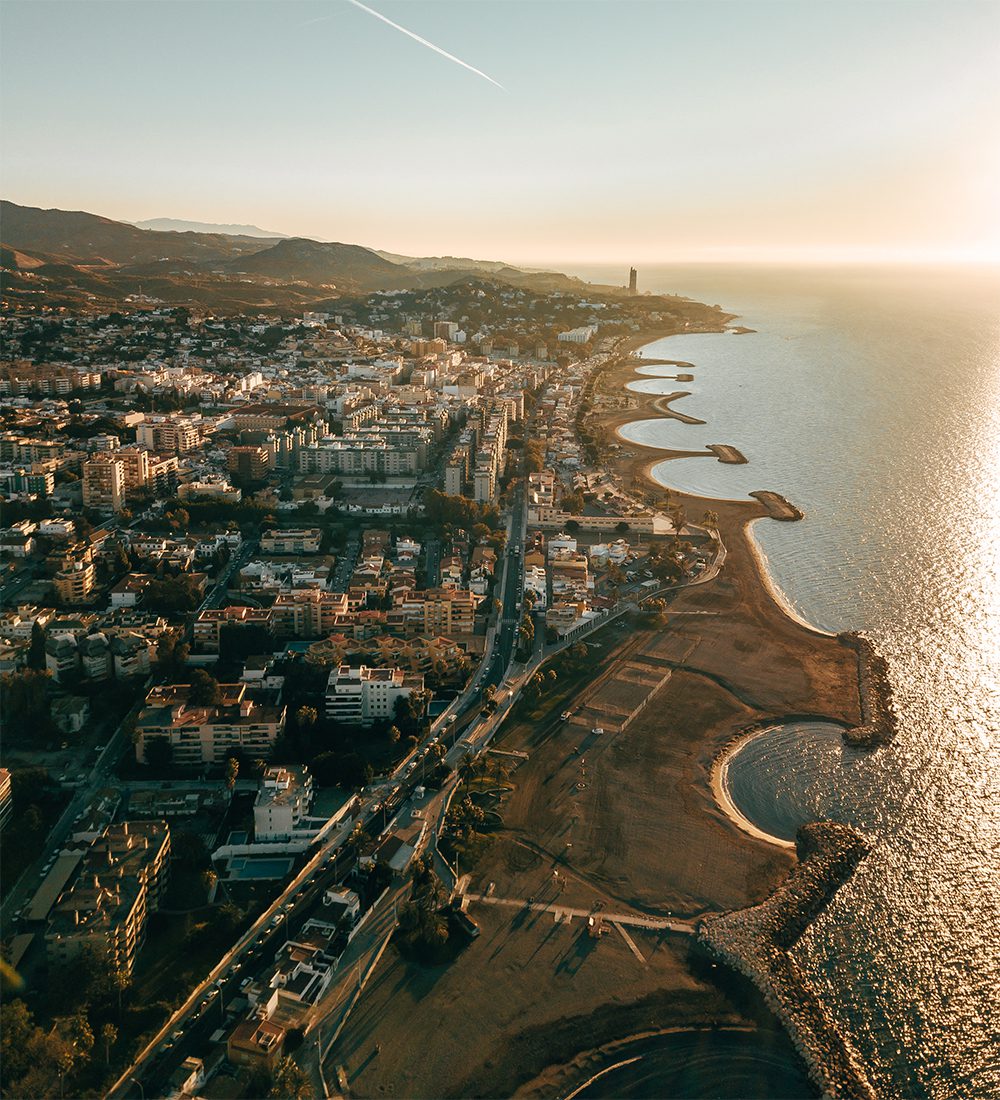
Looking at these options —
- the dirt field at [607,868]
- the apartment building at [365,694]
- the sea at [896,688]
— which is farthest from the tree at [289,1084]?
the apartment building at [365,694]

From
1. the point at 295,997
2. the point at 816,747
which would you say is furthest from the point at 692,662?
the point at 295,997

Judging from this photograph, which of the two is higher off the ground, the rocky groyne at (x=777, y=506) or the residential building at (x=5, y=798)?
the rocky groyne at (x=777, y=506)

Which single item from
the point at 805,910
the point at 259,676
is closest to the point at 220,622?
the point at 259,676

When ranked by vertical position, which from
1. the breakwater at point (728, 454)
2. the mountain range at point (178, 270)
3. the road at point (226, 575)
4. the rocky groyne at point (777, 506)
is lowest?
the road at point (226, 575)

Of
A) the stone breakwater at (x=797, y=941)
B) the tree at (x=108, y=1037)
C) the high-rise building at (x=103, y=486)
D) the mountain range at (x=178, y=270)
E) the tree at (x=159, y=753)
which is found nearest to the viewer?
the tree at (x=108, y=1037)

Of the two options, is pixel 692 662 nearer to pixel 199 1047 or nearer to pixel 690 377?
pixel 199 1047

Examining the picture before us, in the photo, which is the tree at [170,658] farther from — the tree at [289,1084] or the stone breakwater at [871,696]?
the stone breakwater at [871,696]

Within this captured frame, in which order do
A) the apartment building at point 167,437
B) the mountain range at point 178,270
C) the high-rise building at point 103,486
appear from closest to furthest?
the high-rise building at point 103,486, the apartment building at point 167,437, the mountain range at point 178,270

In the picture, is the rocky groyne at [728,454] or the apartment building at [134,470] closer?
the apartment building at [134,470]
